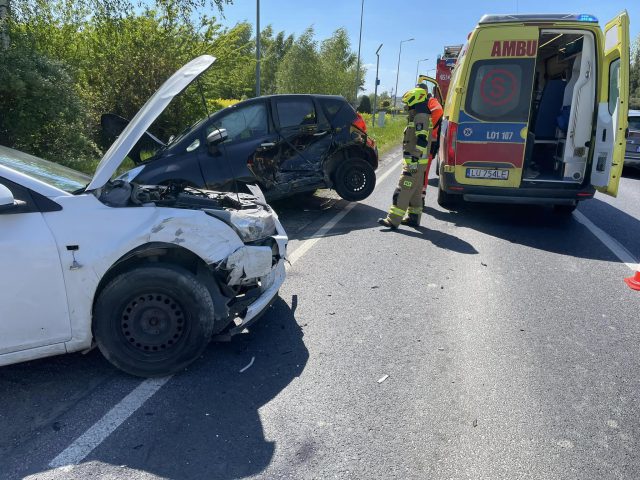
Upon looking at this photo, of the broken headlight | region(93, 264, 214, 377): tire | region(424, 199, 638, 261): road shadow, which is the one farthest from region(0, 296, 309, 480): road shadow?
region(424, 199, 638, 261): road shadow

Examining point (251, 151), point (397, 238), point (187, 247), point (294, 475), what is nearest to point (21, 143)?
point (251, 151)

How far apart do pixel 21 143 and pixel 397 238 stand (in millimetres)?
6831

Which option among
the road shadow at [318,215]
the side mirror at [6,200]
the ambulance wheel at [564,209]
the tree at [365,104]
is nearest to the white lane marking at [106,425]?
the side mirror at [6,200]

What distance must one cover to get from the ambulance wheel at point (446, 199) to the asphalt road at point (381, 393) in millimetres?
3184

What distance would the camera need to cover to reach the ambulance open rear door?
6109mm

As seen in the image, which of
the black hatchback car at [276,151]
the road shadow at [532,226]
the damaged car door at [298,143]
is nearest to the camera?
the road shadow at [532,226]

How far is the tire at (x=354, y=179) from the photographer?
25.1 ft

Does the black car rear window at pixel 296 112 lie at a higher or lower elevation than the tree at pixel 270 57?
lower

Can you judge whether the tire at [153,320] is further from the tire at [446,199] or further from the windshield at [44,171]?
the tire at [446,199]

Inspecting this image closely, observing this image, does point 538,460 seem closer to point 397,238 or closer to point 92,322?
point 92,322

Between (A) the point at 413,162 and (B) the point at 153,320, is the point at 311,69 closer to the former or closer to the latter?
(A) the point at 413,162

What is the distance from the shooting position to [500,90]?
6719mm

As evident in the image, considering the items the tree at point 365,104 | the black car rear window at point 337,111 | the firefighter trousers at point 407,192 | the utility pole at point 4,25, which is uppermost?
the tree at point 365,104

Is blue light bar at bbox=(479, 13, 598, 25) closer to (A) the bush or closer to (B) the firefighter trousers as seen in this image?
(B) the firefighter trousers
